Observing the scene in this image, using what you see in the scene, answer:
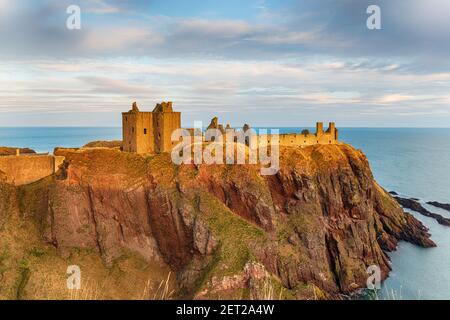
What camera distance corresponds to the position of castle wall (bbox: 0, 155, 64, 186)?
2203 inches

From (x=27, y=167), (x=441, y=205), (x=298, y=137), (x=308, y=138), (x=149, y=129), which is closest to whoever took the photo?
(x=27, y=167)

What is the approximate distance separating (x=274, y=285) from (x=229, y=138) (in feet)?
91.4

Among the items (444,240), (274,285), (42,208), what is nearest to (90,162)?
(42,208)

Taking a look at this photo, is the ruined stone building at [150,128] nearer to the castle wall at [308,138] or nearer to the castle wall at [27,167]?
the castle wall at [27,167]

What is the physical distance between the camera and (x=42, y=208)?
5512 centimetres

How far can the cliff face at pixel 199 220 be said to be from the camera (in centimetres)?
5084

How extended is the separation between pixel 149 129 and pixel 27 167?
1737 centimetres

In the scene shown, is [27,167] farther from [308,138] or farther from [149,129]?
[308,138]

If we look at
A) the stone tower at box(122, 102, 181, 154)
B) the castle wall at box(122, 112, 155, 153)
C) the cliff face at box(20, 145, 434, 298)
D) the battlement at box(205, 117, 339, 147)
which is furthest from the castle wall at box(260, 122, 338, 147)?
the castle wall at box(122, 112, 155, 153)

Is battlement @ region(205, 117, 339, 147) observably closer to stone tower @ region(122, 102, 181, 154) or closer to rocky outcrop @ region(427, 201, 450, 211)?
stone tower @ region(122, 102, 181, 154)

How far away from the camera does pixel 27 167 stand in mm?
57125

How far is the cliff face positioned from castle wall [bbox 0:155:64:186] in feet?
5.47

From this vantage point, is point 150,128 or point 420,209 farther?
point 420,209

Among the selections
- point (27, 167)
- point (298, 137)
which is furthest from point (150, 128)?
point (298, 137)
